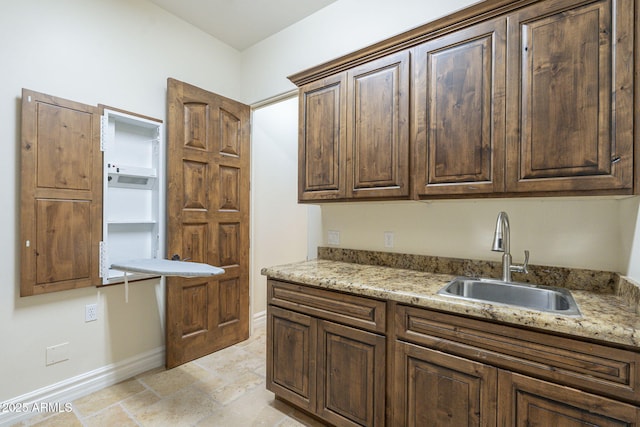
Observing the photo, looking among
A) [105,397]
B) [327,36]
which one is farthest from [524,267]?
[105,397]

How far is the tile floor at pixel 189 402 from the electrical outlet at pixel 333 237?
1.21m

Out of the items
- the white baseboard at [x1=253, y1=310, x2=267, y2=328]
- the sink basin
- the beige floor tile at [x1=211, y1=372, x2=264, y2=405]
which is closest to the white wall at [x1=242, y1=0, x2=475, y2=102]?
the sink basin

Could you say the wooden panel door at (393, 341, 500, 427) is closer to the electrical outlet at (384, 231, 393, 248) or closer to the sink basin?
the sink basin

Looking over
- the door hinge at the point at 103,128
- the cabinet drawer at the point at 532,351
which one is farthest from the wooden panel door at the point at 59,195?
the cabinet drawer at the point at 532,351

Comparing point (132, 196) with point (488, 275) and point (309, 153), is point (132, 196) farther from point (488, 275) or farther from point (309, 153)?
point (488, 275)

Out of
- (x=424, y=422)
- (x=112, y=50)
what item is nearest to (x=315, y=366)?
(x=424, y=422)

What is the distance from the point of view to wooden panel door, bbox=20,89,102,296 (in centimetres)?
183

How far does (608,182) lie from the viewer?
122 cm

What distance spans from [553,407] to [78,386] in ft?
9.19

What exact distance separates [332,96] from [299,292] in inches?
53.1

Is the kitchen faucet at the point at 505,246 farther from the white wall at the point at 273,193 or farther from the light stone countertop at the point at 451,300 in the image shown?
the white wall at the point at 273,193

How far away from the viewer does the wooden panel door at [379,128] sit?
1.74 metres

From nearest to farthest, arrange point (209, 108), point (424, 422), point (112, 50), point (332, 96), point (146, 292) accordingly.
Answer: point (424, 422) < point (332, 96) < point (112, 50) < point (146, 292) < point (209, 108)

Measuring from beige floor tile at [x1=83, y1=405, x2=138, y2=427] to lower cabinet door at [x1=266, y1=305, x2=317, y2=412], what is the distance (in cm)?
88
